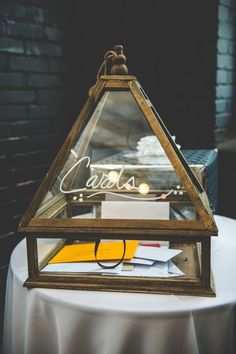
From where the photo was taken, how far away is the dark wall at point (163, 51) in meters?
2.61

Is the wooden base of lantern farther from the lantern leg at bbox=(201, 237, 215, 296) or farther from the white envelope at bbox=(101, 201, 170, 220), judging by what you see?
the white envelope at bbox=(101, 201, 170, 220)

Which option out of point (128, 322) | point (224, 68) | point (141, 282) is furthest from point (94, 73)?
point (128, 322)

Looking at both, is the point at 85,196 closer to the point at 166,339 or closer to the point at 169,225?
the point at 169,225

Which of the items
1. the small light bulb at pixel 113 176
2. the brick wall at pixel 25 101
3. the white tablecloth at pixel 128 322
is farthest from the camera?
the brick wall at pixel 25 101

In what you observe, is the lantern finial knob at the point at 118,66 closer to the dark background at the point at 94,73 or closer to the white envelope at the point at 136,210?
the white envelope at the point at 136,210

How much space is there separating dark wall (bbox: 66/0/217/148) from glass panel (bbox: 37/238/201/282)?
150cm

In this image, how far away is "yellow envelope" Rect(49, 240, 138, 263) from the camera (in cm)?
123

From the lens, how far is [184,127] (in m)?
2.73

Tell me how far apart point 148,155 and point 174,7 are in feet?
4.42

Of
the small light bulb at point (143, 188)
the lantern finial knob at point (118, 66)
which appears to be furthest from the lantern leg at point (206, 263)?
the lantern finial knob at point (118, 66)

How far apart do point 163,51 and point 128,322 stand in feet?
6.87

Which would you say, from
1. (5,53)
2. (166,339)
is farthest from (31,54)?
(166,339)

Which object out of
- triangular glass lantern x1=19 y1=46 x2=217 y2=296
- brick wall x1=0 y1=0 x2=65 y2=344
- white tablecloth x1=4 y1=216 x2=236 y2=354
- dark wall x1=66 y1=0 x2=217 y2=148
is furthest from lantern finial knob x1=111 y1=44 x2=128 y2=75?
dark wall x1=66 y1=0 x2=217 y2=148

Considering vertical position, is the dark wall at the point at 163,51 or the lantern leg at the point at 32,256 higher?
the dark wall at the point at 163,51
